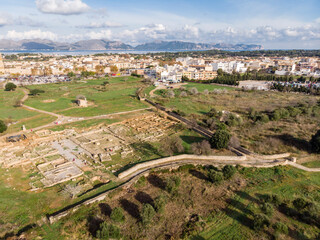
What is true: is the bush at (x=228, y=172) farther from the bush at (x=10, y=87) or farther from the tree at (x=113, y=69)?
the tree at (x=113, y=69)

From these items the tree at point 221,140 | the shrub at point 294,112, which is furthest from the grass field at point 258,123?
the tree at point 221,140

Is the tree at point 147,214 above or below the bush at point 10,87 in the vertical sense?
below

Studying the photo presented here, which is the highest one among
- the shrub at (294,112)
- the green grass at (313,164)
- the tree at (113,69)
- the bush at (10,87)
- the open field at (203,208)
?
the tree at (113,69)

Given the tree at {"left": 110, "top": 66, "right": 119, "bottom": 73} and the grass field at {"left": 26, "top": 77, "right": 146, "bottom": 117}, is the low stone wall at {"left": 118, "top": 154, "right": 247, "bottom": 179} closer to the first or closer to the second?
the grass field at {"left": 26, "top": 77, "right": 146, "bottom": 117}

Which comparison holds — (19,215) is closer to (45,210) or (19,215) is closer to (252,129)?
(45,210)

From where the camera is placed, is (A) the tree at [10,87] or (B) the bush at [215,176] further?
(A) the tree at [10,87]

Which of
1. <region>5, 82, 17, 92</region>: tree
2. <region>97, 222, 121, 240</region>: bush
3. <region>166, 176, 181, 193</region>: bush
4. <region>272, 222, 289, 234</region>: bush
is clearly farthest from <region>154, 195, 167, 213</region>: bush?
<region>5, 82, 17, 92</region>: tree

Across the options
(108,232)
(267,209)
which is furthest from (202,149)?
(108,232)
